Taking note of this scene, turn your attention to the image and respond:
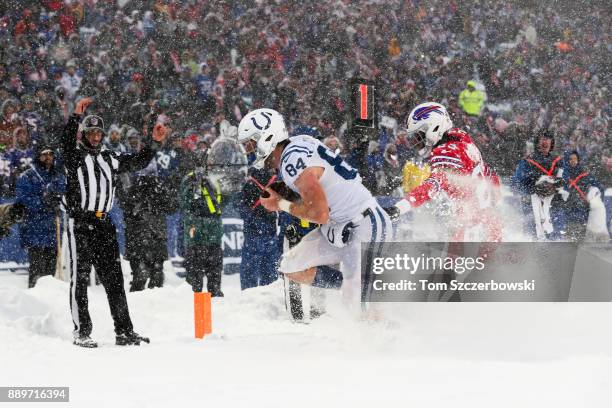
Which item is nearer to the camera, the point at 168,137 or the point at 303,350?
the point at 303,350

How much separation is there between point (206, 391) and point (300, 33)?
12927 millimetres

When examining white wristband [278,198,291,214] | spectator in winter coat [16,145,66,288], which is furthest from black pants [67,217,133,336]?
spectator in winter coat [16,145,66,288]

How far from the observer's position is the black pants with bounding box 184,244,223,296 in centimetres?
858

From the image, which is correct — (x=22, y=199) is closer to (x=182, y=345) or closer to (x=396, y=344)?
(x=182, y=345)

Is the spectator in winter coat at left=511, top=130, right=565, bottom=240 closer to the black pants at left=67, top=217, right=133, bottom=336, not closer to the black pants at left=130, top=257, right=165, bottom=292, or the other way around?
the black pants at left=130, top=257, right=165, bottom=292

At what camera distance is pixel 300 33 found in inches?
627

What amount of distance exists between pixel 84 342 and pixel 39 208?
356 cm

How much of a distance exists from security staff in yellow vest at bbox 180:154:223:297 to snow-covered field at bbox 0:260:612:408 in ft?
4.05

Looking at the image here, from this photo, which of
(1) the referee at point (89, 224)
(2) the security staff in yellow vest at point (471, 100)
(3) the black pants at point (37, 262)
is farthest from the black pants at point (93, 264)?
(2) the security staff in yellow vest at point (471, 100)

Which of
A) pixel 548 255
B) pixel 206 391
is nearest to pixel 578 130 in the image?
pixel 548 255

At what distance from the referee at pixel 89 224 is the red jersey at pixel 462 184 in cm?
228

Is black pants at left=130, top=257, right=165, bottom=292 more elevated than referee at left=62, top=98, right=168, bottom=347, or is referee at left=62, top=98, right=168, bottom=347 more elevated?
referee at left=62, top=98, right=168, bottom=347

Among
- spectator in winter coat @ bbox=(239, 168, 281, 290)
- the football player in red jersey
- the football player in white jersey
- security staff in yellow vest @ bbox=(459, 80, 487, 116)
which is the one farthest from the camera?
security staff in yellow vest @ bbox=(459, 80, 487, 116)

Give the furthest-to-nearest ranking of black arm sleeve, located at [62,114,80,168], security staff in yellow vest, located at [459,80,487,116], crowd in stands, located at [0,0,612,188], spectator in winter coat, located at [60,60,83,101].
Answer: security staff in yellow vest, located at [459,80,487,116] < crowd in stands, located at [0,0,612,188] < spectator in winter coat, located at [60,60,83,101] < black arm sleeve, located at [62,114,80,168]
